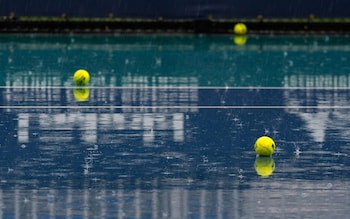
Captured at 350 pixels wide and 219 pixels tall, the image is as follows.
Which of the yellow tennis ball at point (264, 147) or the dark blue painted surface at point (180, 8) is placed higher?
the dark blue painted surface at point (180, 8)

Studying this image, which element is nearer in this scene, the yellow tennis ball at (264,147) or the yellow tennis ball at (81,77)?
the yellow tennis ball at (264,147)

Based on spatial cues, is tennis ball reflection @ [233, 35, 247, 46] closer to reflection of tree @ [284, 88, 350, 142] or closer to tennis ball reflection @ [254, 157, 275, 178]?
reflection of tree @ [284, 88, 350, 142]

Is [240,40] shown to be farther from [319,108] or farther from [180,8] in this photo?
[319,108]

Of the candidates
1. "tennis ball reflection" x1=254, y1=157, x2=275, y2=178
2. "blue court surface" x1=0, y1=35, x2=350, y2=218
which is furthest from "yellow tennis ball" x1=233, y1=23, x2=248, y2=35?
"tennis ball reflection" x1=254, y1=157, x2=275, y2=178

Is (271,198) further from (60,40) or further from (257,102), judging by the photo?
(60,40)

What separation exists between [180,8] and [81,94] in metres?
11.4

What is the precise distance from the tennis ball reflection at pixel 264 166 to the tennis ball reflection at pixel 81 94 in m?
5.49

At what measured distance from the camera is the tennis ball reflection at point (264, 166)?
38.3ft

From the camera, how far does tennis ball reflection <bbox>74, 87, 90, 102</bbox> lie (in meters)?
17.5

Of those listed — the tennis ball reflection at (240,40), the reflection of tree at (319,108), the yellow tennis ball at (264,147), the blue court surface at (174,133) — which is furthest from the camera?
the tennis ball reflection at (240,40)

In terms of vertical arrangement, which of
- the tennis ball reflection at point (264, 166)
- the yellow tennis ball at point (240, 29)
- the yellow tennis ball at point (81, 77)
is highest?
the yellow tennis ball at point (240, 29)

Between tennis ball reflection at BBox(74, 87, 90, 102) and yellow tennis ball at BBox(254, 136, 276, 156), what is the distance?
527 centimetres

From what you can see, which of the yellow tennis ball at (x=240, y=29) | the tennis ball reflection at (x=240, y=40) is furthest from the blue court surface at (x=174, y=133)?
the yellow tennis ball at (x=240, y=29)

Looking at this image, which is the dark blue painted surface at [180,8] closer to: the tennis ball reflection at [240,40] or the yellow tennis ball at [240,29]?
the yellow tennis ball at [240,29]
